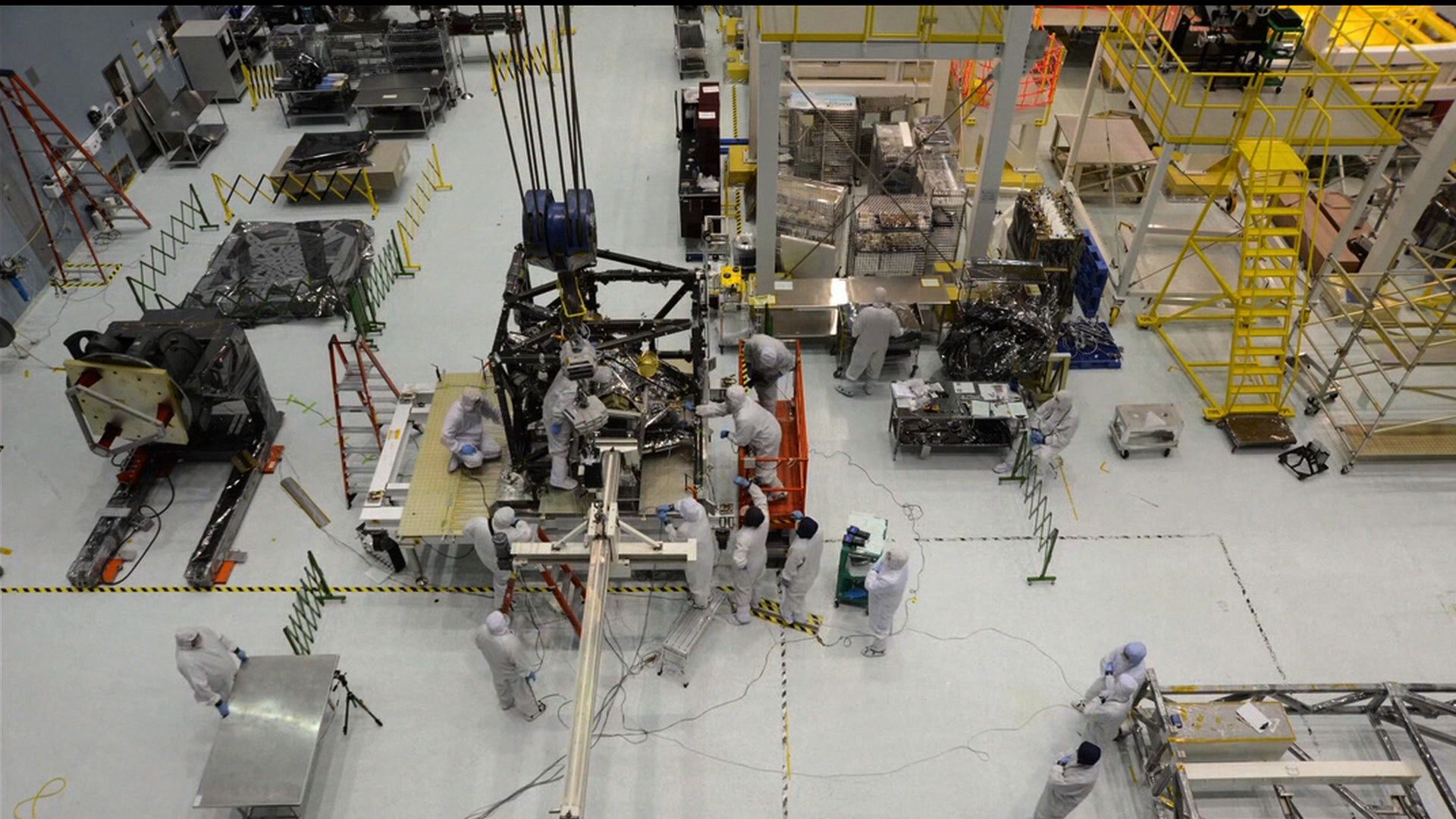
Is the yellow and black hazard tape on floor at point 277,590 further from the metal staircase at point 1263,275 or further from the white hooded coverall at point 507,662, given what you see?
the metal staircase at point 1263,275

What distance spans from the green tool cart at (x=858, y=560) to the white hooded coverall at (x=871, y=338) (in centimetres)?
257

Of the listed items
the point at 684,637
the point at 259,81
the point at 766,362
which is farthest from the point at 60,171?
the point at 684,637

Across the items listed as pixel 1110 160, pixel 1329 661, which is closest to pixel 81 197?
pixel 1110 160

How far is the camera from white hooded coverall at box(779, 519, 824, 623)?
9.34m

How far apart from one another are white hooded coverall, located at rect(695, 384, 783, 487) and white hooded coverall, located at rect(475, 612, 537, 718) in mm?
2882

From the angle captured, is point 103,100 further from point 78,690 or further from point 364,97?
point 78,690

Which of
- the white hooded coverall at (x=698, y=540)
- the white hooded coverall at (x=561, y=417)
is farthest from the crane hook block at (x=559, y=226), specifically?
the white hooded coverall at (x=698, y=540)

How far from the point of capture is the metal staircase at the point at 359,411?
37.2 feet

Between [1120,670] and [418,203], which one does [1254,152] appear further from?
[418,203]

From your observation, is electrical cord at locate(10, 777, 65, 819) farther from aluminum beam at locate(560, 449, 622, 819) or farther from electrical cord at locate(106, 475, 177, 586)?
aluminum beam at locate(560, 449, 622, 819)

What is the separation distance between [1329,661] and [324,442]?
37.6 ft

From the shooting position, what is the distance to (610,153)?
17.6 metres

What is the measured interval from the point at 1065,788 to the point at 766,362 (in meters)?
5.07

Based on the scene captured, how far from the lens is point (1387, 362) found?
13.1 meters
